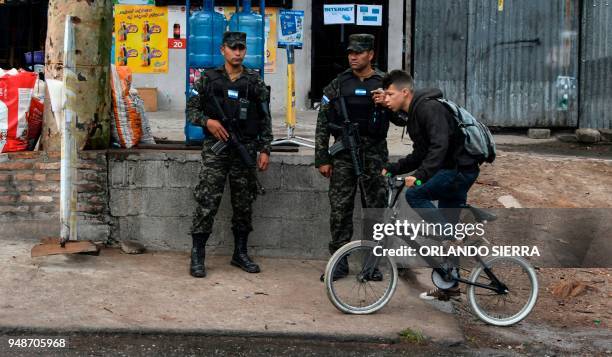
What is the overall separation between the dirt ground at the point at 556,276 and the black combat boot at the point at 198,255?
2042 mm

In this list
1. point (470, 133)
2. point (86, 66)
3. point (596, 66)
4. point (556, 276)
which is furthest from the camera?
point (596, 66)

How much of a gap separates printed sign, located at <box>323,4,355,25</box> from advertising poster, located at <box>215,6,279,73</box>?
87cm

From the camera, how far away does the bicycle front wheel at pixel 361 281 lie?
19.3ft

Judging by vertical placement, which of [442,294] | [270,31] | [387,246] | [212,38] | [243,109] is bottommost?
[442,294]

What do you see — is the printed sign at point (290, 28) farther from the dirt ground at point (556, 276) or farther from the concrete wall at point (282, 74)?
the concrete wall at point (282, 74)

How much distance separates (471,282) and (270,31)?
915 cm

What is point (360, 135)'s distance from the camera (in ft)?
21.7

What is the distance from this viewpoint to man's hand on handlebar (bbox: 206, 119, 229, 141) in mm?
6578

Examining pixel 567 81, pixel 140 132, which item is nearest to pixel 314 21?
pixel 567 81

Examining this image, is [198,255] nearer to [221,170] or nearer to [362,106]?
[221,170]

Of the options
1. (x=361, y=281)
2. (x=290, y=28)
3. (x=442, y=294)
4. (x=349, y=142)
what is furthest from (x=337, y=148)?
(x=290, y=28)

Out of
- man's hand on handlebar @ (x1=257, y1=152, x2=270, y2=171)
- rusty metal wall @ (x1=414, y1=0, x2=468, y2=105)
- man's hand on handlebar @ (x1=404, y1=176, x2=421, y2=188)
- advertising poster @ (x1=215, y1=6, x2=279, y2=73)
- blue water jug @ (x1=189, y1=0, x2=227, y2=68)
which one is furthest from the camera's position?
advertising poster @ (x1=215, y1=6, x2=279, y2=73)

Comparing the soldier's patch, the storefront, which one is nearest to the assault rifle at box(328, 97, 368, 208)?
the soldier's patch

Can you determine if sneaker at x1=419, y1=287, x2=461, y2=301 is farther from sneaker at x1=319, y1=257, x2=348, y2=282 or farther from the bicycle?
sneaker at x1=319, y1=257, x2=348, y2=282
